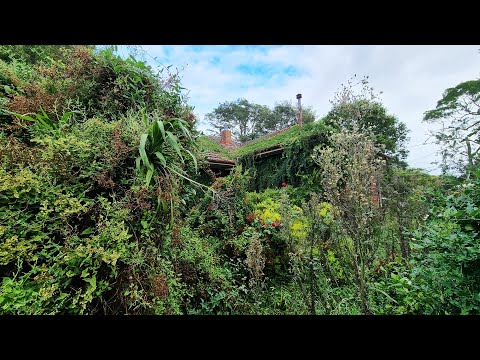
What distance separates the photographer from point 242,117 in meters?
23.4

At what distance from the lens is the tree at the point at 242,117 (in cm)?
2259

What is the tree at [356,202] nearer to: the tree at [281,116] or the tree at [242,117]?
the tree at [242,117]

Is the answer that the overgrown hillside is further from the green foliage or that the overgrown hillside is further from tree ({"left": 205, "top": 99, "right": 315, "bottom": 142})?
tree ({"left": 205, "top": 99, "right": 315, "bottom": 142})

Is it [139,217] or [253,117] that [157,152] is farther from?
[253,117]

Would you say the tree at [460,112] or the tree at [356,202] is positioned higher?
the tree at [460,112]

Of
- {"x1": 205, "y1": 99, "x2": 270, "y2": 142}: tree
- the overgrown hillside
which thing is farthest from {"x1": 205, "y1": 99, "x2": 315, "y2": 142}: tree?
the overgrown hillside

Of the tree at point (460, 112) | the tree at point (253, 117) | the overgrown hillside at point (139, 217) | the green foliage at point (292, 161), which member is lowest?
the overgrown hillside at point (139, 217)

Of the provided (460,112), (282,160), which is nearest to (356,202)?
(282,160)

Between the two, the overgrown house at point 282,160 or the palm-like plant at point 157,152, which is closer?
the palm-like plant at point 157,152

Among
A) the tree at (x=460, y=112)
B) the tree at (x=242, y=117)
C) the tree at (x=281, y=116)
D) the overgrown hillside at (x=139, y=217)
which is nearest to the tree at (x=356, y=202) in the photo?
the overgrown hillside at (x=139, y=217)
